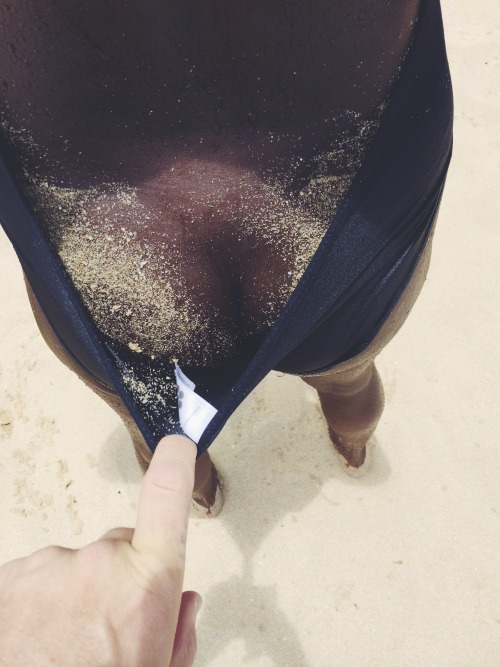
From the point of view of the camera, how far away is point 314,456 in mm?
1867

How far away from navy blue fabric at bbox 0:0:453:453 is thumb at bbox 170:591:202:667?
0.72 feet

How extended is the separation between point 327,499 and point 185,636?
1.32m

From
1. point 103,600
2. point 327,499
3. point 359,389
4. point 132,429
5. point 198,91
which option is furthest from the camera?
point 327,499

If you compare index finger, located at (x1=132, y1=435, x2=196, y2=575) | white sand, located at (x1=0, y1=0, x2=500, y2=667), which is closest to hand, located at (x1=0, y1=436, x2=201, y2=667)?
index finger, located at (x1=132, y1=435, x2=196, y2=575)

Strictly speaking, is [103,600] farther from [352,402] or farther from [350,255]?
[352,402]

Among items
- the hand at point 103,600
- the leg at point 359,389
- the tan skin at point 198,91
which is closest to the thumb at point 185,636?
the hand at point 103,600

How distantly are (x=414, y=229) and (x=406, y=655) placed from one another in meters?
1.36

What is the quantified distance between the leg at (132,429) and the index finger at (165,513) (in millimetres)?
381

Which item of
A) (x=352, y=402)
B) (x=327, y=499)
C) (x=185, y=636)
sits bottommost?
(x=327, y=499)

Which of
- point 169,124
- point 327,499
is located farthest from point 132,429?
point 327,499

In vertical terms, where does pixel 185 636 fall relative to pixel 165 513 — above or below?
below

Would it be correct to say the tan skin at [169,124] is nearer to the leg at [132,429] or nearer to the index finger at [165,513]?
the index finger at [165,513]

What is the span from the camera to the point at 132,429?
1145mm

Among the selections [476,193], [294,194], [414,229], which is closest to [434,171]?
[414,229]
